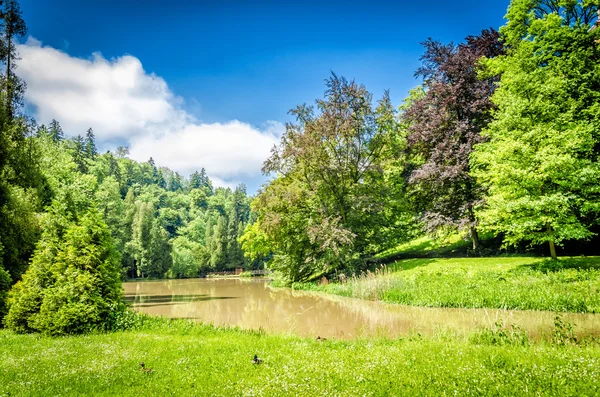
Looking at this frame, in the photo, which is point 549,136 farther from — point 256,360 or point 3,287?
point 3,287

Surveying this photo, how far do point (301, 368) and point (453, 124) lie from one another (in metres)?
24.5

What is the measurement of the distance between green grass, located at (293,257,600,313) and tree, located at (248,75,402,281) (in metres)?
6.22

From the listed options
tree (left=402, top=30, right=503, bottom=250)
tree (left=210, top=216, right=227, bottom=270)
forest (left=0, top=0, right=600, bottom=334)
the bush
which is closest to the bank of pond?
the bush

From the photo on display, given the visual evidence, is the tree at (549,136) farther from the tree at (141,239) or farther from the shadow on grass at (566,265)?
the tree at (141,239)

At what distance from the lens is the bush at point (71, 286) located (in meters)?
11.2

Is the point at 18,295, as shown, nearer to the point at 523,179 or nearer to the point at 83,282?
the point at 83,282

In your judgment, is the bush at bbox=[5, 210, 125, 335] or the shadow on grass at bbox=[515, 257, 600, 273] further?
the shadow on grass at bbox=[515, 257, 600, 273]

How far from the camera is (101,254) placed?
12.8 meters

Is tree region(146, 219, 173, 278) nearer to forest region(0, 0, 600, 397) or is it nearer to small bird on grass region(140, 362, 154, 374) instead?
forest region(0, 0, 600, 397)

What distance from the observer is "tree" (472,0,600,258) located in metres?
16.8

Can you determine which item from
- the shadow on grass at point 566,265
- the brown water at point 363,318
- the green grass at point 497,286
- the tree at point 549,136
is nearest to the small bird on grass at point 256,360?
the brown water at point 363,318

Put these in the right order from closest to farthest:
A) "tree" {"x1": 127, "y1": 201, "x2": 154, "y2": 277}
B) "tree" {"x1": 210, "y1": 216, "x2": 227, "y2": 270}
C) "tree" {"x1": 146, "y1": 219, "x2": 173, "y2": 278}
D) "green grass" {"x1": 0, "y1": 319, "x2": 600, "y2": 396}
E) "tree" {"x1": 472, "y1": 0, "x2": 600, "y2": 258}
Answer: "green grass" {"x1": 0, "y1": 319, "x2": 600, "y2": 396}, "tree" {"x1": 472, "y1": 0, "x2": 600, "y2": 258}, "tree" {"x1": 127, "y1": 201, "x2": 154, "y2": 277}, "tree" {"x1": 146, "y1": 219, "x2": 173, "y2": 278}, "tree" {"x1": 210, "y1": 216, "x2": 227, "y2": 270}

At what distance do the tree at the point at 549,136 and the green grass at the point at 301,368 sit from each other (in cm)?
1075

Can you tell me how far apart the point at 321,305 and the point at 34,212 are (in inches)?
588
